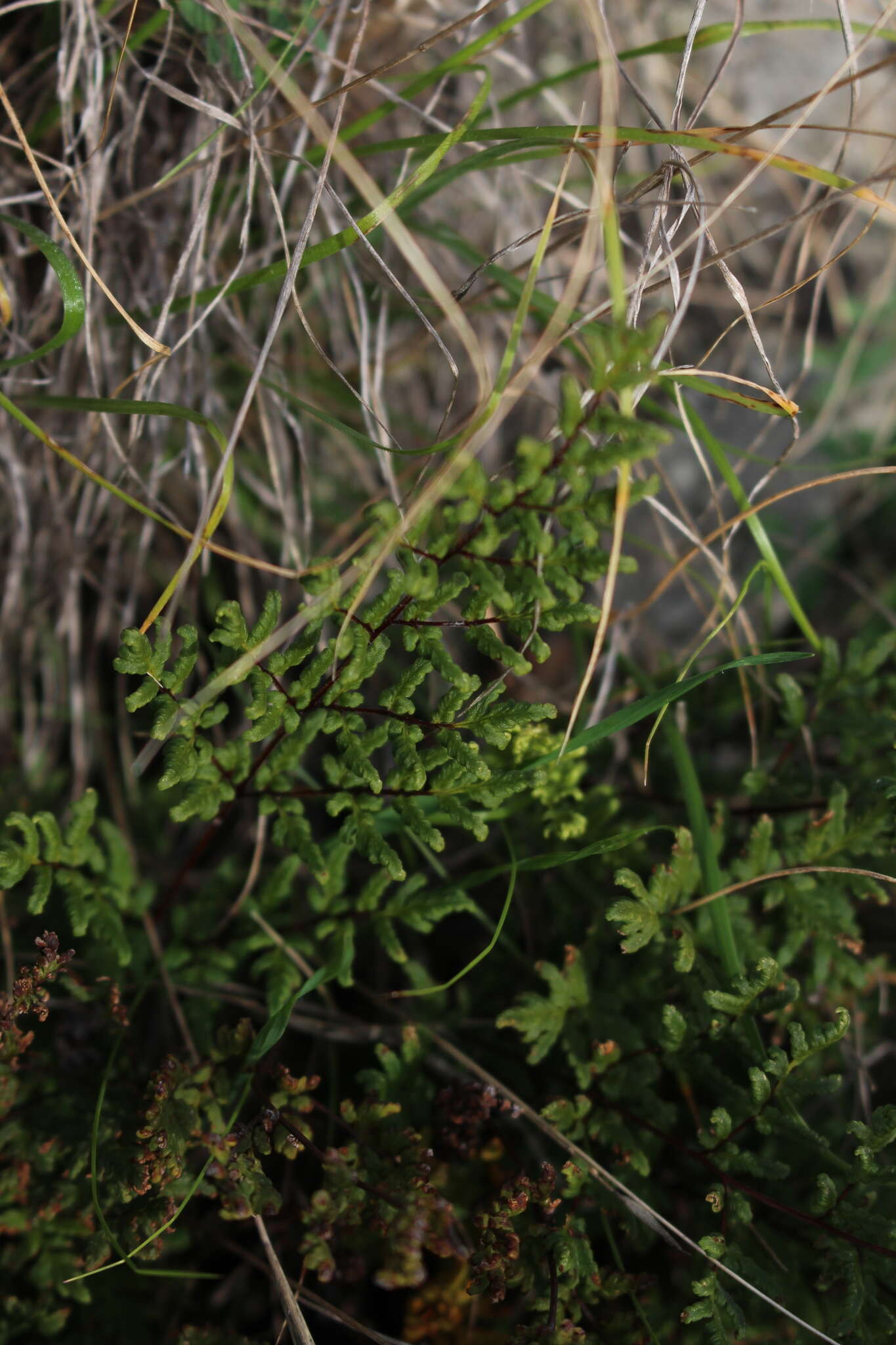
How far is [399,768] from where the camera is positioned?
1287 millimetres

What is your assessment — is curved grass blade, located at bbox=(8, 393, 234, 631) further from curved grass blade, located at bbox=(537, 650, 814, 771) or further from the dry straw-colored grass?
curved grass blade, located at bbox=(537, 650, 814, 771)

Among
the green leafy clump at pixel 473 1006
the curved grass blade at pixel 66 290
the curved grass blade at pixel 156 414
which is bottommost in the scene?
the green leafy clump at pixel 473 1006

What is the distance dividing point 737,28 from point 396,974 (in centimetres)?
170

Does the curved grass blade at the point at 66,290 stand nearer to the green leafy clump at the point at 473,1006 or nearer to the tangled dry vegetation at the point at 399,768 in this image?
the tangled dry vegetation at the point at 399,768

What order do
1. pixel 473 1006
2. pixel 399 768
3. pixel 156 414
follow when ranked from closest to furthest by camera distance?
1. pixel 399 768
2. pixel 156 414
3. pixel 473 1006

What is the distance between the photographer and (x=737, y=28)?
1.31 metres

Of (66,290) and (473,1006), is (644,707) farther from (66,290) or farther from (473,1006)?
(66,290)

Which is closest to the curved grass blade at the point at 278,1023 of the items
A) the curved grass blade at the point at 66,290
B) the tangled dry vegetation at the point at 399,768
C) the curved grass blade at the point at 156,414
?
the tangled dry vegetation at the point at 399,768

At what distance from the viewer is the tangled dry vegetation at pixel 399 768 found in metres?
1.25

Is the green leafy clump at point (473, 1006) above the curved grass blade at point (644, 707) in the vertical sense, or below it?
below

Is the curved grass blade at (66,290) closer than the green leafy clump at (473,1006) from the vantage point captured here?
No

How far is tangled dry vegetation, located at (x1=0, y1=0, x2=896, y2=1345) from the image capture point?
49.2 inches

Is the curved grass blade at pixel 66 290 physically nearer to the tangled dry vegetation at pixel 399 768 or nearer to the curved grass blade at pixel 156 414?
the tangled dry vegetation at pixel 399 768

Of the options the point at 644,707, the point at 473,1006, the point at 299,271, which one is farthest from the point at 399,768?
the point at 299,271
